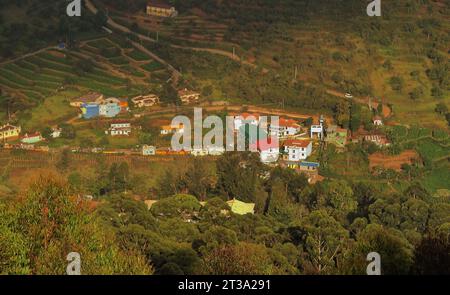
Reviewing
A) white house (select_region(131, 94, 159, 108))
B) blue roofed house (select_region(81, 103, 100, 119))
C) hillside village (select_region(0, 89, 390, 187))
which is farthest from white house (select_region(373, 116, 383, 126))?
blue roofed house (select_region(81, 103, 100, 119))

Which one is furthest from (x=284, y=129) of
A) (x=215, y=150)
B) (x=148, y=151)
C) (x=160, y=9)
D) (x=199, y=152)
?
(x=160, y=9)

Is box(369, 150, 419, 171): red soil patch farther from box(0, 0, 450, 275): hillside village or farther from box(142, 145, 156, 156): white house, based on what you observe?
box(142, 145, 156, 156): white house

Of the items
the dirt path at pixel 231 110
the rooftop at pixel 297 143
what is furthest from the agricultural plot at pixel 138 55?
the rooftop at pixel 297 143

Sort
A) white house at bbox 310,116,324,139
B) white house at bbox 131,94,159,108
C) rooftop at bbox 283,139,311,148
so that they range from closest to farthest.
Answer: rooftop at bbox 283,139,311,148 → white house at bbox 310,116,324,139 → white house at bbox 131,94,159,108

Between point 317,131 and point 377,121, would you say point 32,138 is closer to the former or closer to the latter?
point 317,131
